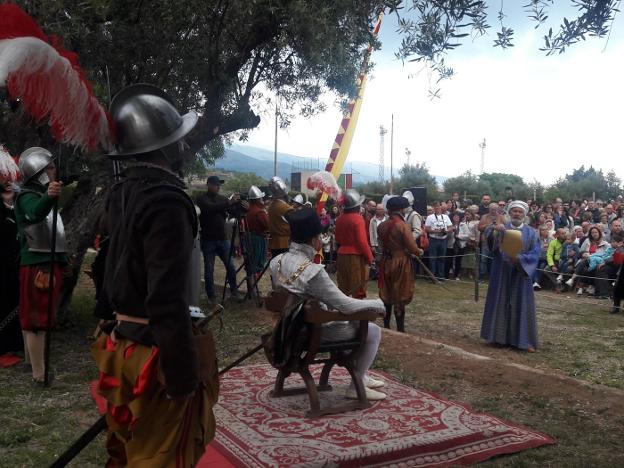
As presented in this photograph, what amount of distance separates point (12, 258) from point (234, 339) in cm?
256

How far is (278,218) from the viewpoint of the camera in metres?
9.34

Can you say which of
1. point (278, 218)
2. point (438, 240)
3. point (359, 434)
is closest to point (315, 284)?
point (359, 434)

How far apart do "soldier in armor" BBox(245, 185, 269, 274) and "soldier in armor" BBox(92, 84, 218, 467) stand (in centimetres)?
709

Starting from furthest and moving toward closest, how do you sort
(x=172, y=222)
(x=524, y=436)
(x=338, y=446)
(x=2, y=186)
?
(x=2, y=186) → (x=524, y=436) → (x=338, y=446) → (x=172, y=222)

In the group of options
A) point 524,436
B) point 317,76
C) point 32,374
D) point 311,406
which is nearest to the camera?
point 524,436

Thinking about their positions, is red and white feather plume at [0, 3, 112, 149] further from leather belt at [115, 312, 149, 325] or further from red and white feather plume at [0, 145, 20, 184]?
red and white feather plume at [0, 145, 20, 184]

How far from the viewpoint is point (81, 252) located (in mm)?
6965

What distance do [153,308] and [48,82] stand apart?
1.08m

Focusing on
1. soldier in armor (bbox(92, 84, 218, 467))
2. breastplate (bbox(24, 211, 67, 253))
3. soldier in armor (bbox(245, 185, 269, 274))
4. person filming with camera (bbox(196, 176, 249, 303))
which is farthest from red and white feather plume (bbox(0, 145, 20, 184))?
soldier in armor (bbox(245, 185, 269, 274))

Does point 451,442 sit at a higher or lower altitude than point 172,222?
lower

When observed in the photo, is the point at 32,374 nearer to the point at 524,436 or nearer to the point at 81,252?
the point at 81,252

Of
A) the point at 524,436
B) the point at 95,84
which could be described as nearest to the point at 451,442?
the point at 524,436

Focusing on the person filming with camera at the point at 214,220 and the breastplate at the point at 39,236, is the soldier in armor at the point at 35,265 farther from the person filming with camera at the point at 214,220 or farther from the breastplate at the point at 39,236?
the person filming with camera at the point at 214,220

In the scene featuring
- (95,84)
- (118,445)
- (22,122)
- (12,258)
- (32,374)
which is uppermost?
(95,84)
